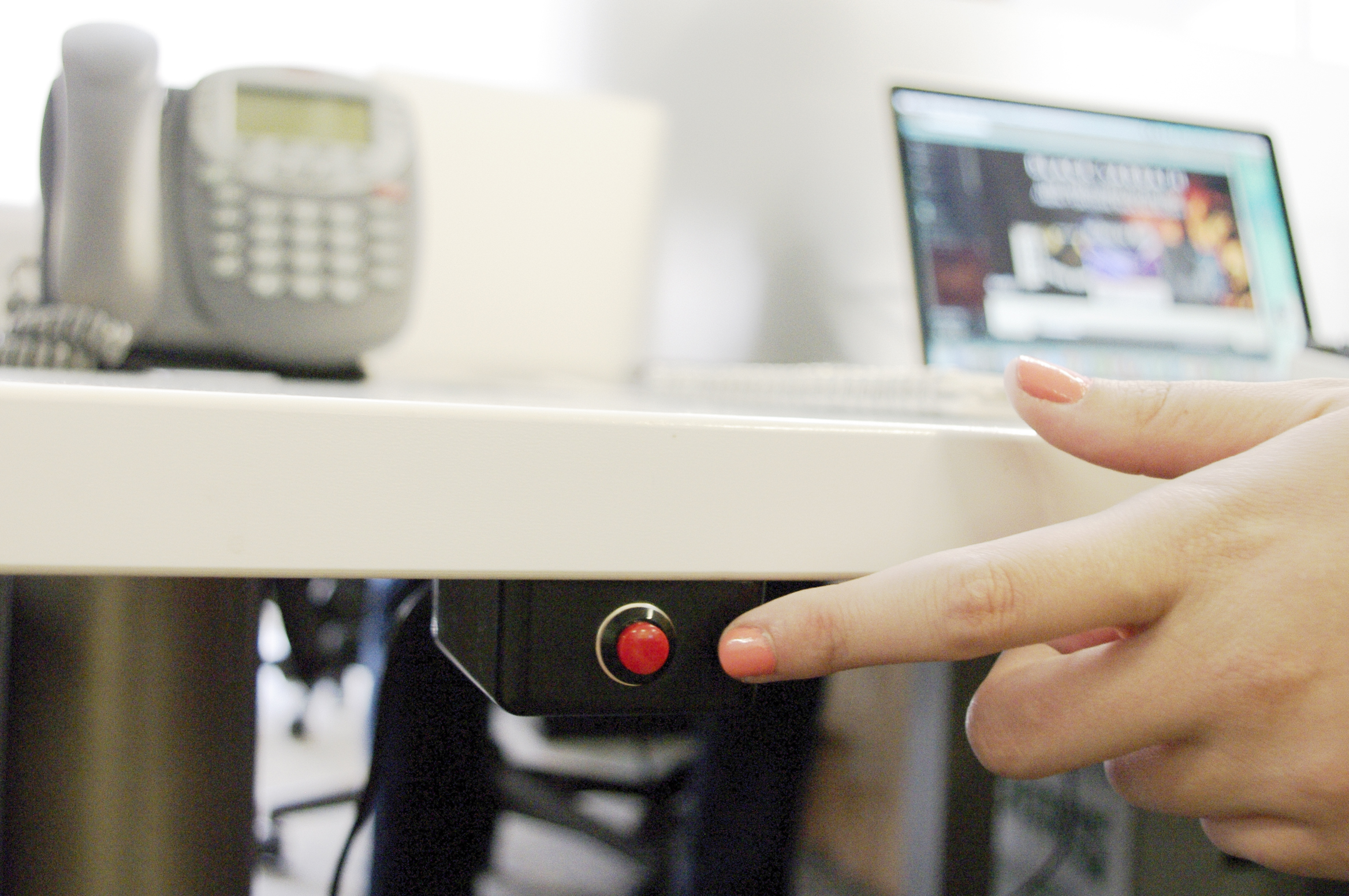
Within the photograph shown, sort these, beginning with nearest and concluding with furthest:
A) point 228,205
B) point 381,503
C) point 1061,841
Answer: point 381,503 → point 228,205 → point 1061,841

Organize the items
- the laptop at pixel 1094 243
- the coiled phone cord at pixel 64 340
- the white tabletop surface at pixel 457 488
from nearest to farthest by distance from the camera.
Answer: the white tabletop surface at pixel 457 488 → the coiled phone cord at pixel 64 340 → the laptop at pixel 1094 243

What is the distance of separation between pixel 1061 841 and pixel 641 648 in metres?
0.65

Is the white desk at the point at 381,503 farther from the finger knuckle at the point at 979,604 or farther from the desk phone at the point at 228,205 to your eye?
the desk phone at the point at 228,205

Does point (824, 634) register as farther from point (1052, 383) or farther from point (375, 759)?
point (375, 759)

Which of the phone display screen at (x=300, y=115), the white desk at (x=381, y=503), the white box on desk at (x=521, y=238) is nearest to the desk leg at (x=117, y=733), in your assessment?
the white desk at (x=381, y=503)

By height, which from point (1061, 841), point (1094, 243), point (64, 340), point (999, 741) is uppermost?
point (1094, 243)

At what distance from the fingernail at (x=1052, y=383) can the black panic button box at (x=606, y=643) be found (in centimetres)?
9

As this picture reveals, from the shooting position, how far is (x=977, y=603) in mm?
206

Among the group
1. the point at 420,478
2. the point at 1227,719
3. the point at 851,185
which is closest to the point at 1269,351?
the point at 851,185

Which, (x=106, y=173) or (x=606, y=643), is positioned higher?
(x=106, y=173)

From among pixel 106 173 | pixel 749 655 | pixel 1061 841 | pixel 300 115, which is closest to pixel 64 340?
pixel 106 173

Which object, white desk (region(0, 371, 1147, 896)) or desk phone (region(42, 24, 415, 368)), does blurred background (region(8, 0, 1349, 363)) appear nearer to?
desk phone (region(42, 24, 415, 368))

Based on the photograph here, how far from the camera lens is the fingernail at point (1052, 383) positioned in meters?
0.24

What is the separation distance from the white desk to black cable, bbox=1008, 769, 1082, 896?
579mm
